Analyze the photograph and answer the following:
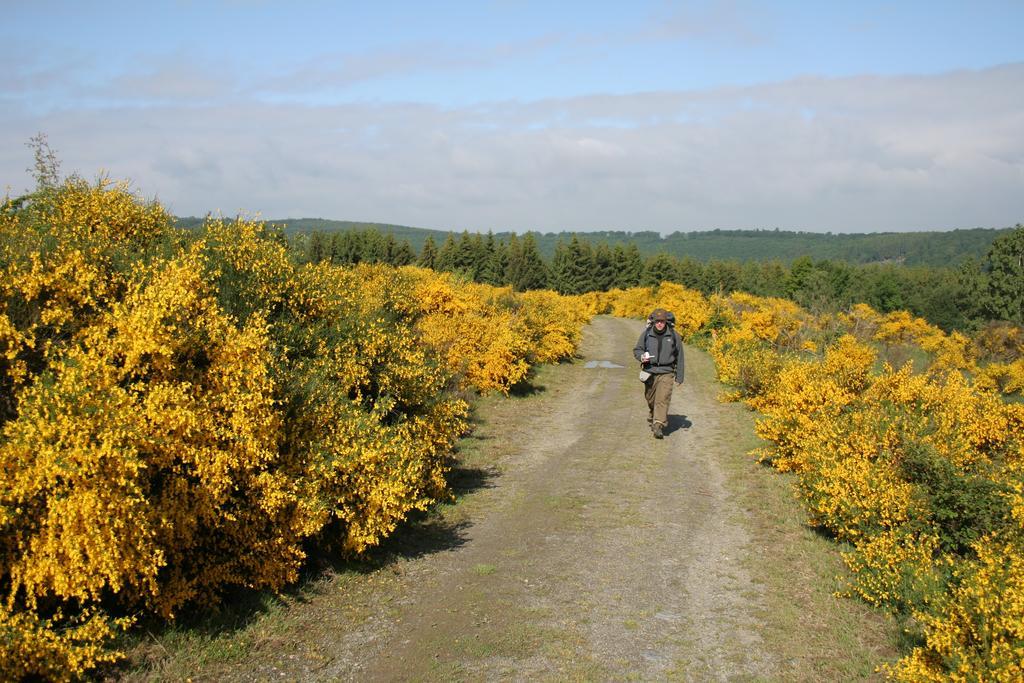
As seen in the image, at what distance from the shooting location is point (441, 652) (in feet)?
17.5

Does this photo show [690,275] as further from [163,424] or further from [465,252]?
[163,424]

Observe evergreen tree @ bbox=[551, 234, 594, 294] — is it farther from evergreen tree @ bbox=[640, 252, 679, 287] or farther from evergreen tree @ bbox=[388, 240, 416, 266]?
evergreen tree @ bbox=[388, 240, 416, 266]

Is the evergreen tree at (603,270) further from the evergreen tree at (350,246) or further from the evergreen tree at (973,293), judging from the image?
the evergreen tree at (973,293)

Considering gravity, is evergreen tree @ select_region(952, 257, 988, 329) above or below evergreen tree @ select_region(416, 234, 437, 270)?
below

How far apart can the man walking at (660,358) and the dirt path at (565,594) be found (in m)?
1.37

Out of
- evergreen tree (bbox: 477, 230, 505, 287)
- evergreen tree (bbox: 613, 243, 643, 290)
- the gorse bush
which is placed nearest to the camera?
the gorse bush

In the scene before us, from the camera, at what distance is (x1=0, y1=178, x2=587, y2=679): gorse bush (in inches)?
176

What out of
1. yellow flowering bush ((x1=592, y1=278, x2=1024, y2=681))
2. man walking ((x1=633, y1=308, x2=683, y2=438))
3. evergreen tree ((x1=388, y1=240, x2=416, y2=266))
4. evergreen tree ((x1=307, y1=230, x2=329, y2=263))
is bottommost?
yellow flowering bush ((x1=592, y1=278, x2=1024, y2=681))

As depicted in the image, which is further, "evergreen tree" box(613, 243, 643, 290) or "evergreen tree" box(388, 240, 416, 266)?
"evergreen tree" box(613, 243, 643, 290)

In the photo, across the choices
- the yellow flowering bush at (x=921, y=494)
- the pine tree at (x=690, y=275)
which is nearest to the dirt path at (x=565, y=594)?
the yellow flowering bush at (x=921, y=494)

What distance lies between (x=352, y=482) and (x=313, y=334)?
202 centimetres

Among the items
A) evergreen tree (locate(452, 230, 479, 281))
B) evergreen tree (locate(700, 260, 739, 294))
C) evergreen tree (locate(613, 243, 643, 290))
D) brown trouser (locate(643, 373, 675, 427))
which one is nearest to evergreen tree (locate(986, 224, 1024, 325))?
evergreen tree (locate(700, 260, 739, 294))

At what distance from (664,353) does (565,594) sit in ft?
21.6

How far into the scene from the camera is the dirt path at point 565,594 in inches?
203
